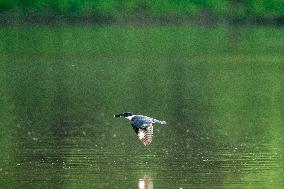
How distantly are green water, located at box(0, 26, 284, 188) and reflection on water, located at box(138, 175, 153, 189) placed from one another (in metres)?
0.02

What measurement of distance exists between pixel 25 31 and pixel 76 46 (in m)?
9.15

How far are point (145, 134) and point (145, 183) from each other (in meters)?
0.70

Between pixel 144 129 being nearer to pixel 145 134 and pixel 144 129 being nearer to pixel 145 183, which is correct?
pixel 145 134

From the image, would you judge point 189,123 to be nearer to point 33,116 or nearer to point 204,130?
point 204,130

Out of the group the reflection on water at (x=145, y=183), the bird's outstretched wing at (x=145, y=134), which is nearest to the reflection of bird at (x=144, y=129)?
the bird's outstretched wing at (x=145, y=134)

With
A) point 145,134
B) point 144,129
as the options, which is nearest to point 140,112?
point 144,129

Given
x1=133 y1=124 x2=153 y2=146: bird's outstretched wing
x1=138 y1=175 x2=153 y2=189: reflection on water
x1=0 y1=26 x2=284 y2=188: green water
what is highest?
x1=0 y1=26 x2=284 y2=188: green water

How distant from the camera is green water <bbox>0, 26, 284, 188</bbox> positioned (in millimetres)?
18562

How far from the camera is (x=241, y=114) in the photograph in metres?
26.7

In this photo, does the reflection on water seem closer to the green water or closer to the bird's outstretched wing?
the green water

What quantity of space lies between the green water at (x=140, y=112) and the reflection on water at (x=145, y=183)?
2 cm

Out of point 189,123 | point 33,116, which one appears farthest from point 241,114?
point 33,116

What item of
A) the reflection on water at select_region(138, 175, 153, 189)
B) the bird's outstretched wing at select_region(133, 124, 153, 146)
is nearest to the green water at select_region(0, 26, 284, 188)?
the reflection on water at select_region(138, 175, 153, 189)

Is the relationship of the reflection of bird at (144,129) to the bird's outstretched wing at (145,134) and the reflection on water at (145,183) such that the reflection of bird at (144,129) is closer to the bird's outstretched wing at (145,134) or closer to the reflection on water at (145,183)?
the bird's outstretched wing at (145,134)
